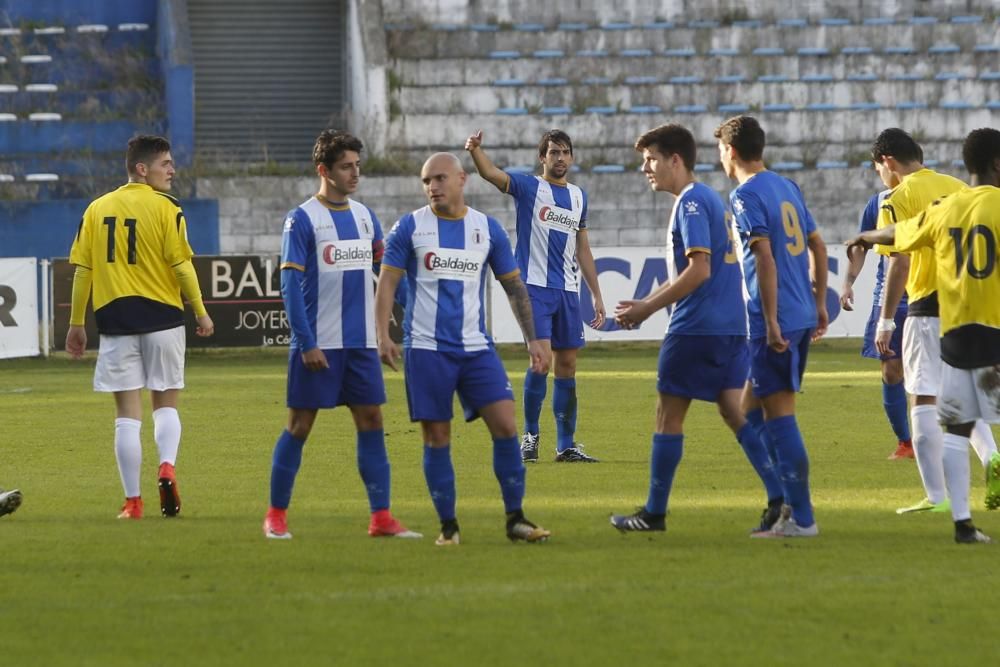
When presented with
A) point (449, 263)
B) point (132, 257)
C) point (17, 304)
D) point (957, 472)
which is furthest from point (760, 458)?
point (17, 304)

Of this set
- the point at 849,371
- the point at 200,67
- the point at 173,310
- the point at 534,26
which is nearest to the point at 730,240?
the point at 173,310

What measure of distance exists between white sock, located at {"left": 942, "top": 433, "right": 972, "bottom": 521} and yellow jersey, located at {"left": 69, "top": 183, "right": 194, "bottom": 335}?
13.2 ft

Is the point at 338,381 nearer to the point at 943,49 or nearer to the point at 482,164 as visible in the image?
the point at 482,164

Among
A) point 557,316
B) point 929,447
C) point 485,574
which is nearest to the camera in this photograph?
point 485,574

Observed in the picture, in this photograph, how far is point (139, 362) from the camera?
933 cm

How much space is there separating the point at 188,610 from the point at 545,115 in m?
23.2

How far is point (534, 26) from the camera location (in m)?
31.3

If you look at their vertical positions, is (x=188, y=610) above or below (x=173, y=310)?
below

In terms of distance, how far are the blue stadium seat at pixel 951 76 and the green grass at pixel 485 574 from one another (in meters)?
19.1

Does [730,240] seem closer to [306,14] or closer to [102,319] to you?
[102,319]

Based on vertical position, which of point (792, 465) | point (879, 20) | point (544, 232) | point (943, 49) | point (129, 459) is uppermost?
point (879, 20)

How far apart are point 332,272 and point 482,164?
2784mm

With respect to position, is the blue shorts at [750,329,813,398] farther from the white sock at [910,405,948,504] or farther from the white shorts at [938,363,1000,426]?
the white sock at [910,405,948,504]

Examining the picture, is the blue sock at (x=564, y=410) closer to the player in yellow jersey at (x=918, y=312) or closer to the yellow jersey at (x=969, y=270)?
the player in yellow jersey at (x=918, y=312)
